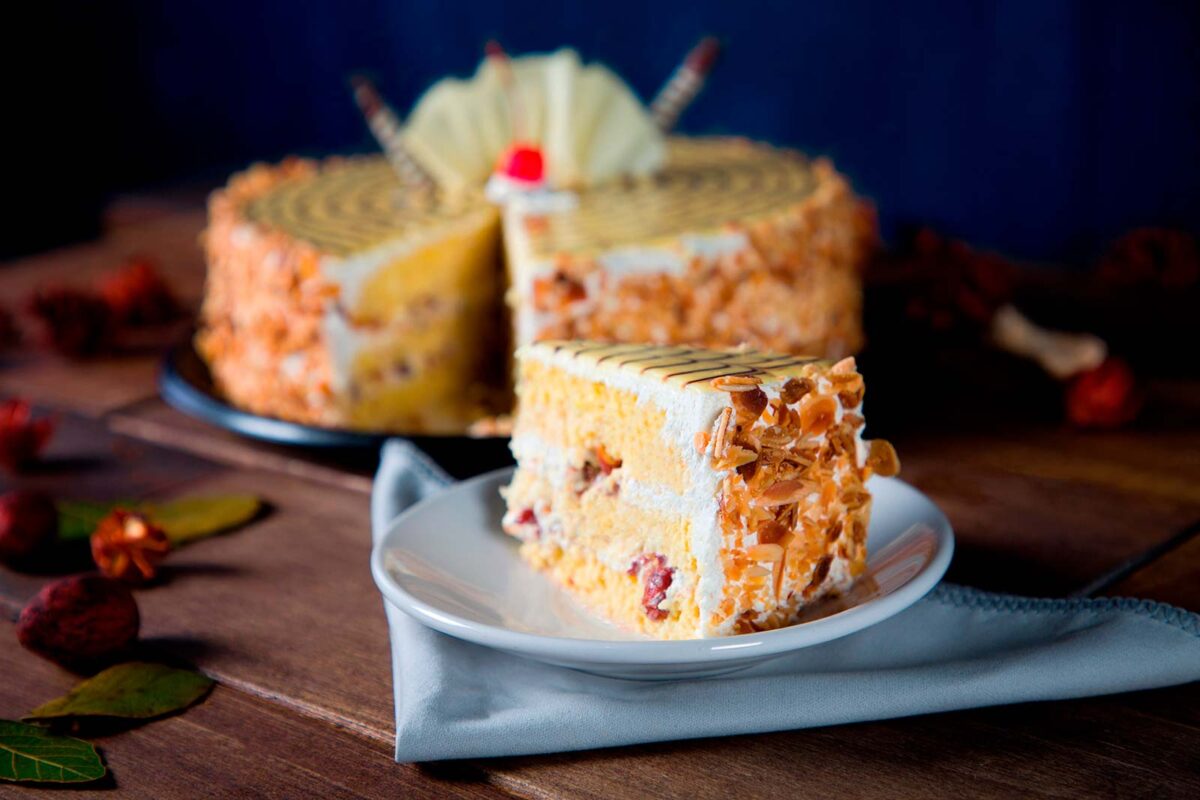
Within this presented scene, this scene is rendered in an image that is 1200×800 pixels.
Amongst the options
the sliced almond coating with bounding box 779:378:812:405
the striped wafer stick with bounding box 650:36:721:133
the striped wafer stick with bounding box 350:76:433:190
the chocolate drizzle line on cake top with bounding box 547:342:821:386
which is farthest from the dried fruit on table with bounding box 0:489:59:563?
the striped wafer stick with bounding box 650:36:721:133

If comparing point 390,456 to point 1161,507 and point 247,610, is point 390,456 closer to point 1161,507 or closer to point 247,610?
point 247,610

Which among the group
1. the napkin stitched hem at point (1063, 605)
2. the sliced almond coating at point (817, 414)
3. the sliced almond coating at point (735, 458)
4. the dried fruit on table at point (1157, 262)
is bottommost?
the napkin stitched hem at point (1063, 605)

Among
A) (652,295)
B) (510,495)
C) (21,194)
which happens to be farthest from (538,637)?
(21,194)

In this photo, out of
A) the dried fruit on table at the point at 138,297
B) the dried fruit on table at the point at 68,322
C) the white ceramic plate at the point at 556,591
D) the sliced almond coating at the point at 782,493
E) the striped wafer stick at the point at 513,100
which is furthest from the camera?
the dried fruit on table at the point at 138,297

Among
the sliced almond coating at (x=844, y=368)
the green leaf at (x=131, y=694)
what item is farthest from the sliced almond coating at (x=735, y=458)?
the green leaf at (x=131, y=694)

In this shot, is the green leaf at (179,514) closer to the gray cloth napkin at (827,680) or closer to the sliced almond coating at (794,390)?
the gray cloth napkin at (827,680)

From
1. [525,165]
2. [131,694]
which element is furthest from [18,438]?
[525,165]

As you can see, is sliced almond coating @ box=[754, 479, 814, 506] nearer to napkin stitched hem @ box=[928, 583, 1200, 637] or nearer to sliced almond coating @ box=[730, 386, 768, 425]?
sliced almond coating @ box=[730, 386, 768, 425]
